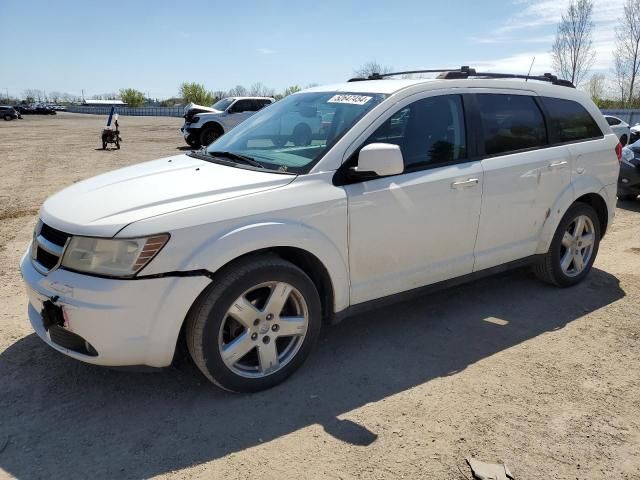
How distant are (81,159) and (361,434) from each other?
14539mm

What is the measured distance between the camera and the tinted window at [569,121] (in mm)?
4520

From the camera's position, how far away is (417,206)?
11.7 ft

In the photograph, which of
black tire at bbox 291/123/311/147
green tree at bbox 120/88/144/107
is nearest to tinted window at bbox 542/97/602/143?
black tire at bbox 291/123/311/147

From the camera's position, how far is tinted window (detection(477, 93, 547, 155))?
13.2ft

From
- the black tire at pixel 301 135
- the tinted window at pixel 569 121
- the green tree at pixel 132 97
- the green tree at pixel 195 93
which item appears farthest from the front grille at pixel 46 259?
the green tree at pixel 132 97

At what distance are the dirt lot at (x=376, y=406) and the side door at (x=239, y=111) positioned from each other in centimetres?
1525

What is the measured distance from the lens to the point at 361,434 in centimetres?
280

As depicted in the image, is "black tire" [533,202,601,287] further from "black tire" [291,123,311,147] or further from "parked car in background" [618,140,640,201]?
"parked car in background" [618,140,640,201]

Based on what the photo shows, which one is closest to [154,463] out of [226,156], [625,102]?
[226,156]

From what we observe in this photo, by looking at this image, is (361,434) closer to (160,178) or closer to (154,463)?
(154,463)

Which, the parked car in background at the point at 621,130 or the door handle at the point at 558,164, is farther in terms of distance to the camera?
the parked car in background at the point at 621,130

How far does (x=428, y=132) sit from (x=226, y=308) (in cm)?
189

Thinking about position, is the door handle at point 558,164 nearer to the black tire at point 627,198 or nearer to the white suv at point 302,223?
the white suv at point 302,223

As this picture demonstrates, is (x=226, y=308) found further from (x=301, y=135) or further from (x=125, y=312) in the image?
(x=301, y=135)
